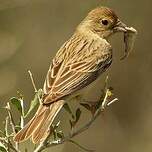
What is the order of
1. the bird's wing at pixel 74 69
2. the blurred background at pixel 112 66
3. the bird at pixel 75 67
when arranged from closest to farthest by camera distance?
the bird at pixel 75 67 < the bird's wing at pixel 74 69 < the blurred background at pixel 112 66

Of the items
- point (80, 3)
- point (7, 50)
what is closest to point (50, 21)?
point (80, 3)

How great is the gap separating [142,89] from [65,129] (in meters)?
1.26

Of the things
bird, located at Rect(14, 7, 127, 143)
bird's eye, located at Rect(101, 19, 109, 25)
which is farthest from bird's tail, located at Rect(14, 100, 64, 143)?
bird's eye, located at Rect(101, 19, 109, 25)

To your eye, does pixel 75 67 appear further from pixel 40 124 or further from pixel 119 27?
pixel 40 124

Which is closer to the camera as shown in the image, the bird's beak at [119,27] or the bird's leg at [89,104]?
the bird's leg at [89,104]

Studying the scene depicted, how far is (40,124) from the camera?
5629 millimetres

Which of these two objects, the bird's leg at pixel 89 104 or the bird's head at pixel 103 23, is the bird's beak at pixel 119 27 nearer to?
the bird's head at pixel 103 23

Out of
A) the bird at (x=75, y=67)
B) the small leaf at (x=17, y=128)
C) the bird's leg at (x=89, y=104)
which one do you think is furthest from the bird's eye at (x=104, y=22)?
the small leaf at (x=17, y=128)

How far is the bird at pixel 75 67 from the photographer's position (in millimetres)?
5715

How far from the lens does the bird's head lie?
23.2 ft

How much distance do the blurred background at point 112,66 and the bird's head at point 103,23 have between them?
196 centimetres

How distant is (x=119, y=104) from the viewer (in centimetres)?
1039

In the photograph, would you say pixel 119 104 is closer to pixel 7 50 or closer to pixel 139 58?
pixel 139 58

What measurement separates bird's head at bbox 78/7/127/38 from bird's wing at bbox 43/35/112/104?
257mm
